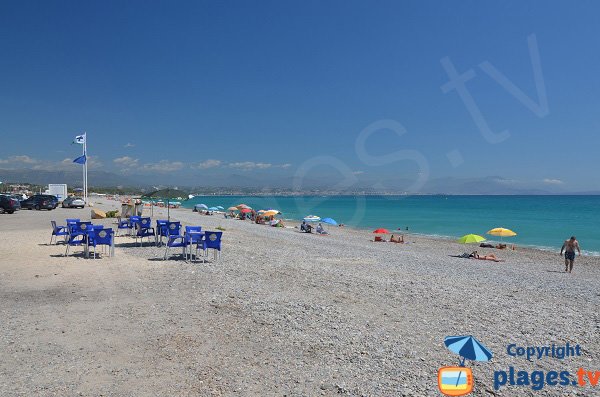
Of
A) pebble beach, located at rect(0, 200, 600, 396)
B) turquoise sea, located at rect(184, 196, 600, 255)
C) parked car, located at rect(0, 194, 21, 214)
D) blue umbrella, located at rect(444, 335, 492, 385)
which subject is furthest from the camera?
turquoise sea, located at rect(184, 196, 600, 255)

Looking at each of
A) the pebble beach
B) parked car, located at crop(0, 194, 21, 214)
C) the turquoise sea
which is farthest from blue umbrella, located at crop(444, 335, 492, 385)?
parked car, located at crop(0, 194, 21, 214)

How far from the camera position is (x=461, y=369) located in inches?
171

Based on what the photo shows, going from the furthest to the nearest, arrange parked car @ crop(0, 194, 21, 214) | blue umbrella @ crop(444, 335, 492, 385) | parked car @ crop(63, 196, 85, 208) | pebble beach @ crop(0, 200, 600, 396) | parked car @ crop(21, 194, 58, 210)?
parked car @ crop(63, 196, 85, 208), parked car @ crop(21, 194, 58, 210), parked car @ crop(0, 194, 21, 214), pebble beach @ crop(0, 200, 600, 396), blue umbrella @ crop(444, 335, 492, 385)

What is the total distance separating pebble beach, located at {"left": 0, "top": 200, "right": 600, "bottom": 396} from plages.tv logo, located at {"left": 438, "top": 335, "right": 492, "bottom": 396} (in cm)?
9

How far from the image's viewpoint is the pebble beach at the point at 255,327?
4.00 m

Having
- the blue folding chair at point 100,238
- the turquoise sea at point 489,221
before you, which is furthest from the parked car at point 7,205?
the turquoise sea at point 489,221

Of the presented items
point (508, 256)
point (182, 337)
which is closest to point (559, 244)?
point (508, 256)

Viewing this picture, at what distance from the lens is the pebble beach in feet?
13.1

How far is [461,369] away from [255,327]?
2515 millimetres

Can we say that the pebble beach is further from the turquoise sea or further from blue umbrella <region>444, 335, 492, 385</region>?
the turquoise sea

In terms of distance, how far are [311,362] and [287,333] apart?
0.91m

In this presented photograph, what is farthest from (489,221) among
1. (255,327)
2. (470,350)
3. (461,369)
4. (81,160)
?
(470,350)

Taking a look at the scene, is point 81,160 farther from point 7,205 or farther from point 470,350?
point 470,350

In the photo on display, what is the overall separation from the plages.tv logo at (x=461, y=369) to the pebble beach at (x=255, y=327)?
0.29 feet
